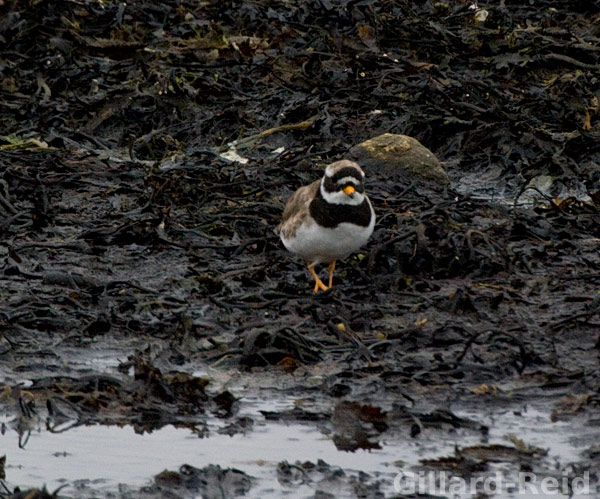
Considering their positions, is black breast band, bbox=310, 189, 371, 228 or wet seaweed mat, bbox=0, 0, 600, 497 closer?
wet seaweed mat, bbox=0, 0, 600, 497

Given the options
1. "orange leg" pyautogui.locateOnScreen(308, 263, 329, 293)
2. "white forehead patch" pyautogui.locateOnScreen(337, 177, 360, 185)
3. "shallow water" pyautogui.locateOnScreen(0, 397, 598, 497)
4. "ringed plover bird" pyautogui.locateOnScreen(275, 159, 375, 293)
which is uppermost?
"white forehead patch" pyautogui.locateOnScreen(337, 177, 360, 185)

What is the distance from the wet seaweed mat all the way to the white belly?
0.33 m

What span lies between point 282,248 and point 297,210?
3.00 feet

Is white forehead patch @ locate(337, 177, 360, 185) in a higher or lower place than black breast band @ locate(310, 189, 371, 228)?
higher

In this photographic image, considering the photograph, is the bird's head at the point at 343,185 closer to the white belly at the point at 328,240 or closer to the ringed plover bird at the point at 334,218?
the ringed plover bird at the point at 334,218

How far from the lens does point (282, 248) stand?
921 centimetres

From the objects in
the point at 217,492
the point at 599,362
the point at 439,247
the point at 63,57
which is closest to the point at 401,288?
the point at 439,247

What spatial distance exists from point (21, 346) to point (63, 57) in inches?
246

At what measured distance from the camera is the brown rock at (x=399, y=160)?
35.0ft

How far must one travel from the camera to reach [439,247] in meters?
8.69

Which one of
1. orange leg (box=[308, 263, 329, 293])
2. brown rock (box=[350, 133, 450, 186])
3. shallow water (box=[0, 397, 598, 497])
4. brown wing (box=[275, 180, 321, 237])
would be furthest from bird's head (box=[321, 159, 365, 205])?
brown rock (box=[350, 133, 450, 186])

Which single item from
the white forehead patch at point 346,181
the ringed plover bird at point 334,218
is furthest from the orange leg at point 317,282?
the white forehead patch at point 346,181

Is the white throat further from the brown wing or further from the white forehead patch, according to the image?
the brown wing

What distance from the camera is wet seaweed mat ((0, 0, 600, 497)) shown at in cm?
655
